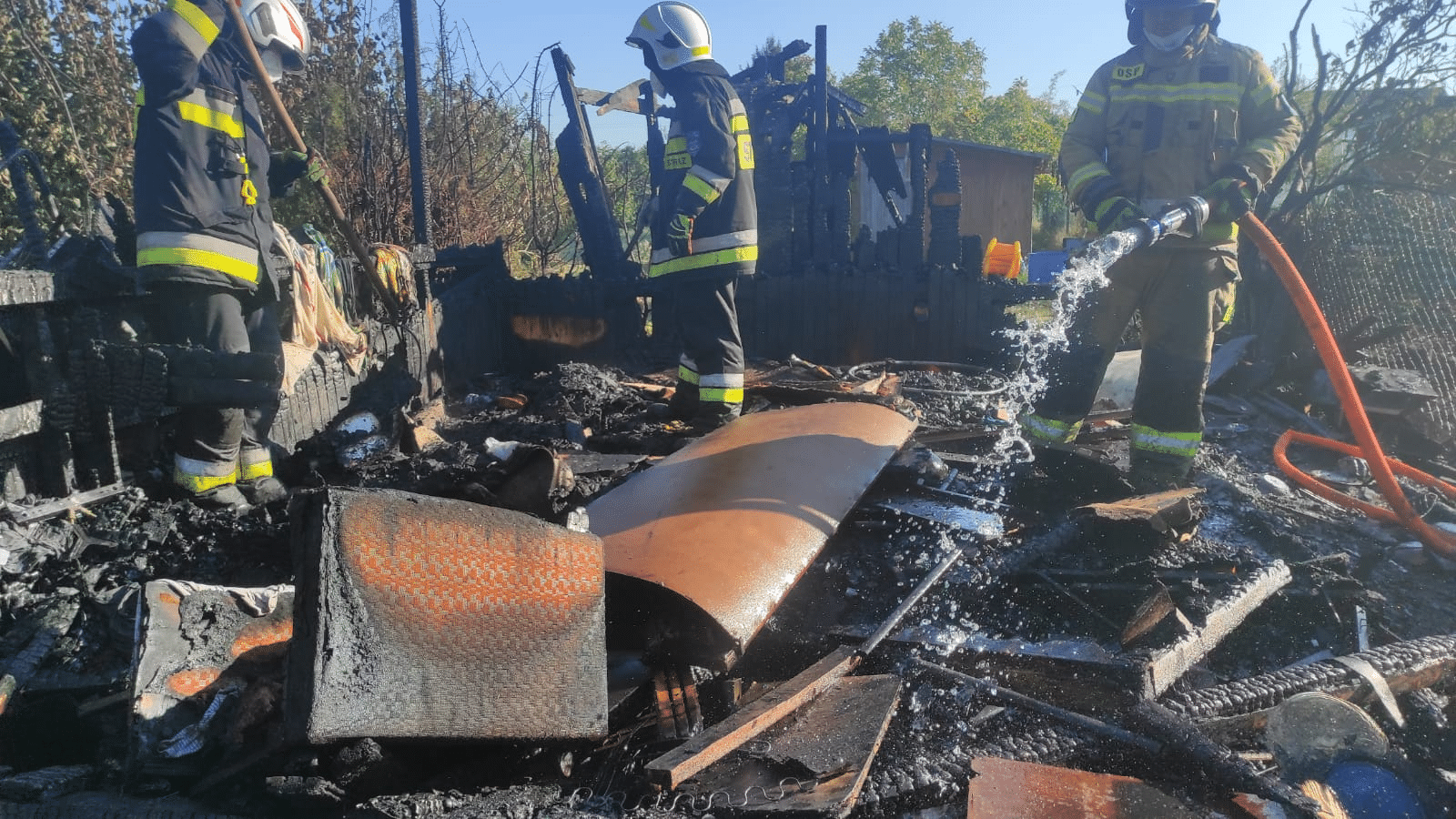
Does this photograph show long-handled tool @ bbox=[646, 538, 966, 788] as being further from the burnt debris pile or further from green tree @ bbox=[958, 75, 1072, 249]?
green tree @ bbox=[958, 75, 1072, 249]

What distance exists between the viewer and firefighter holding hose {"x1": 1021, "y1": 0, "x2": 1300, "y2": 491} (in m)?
3.77

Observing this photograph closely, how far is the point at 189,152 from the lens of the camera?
3.45 meters

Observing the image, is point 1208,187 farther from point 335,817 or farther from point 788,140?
point 788,140

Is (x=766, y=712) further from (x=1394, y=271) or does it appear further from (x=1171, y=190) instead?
(x=1394, y=271)

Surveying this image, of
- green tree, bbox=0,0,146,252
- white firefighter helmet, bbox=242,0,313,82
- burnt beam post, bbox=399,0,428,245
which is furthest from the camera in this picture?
burnt beam post, bbox=399,0,428,245

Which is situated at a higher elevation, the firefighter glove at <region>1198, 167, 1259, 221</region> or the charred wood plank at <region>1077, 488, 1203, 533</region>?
the firefighter glove at <region>1198, 167, 1259, 221</region>

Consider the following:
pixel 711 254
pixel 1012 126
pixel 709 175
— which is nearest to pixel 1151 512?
pixel 711 254

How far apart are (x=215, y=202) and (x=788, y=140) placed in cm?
673

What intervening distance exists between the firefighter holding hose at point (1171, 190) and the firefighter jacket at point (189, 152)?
379 cm

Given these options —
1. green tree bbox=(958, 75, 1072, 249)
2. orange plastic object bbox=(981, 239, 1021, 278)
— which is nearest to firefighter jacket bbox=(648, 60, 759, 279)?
orange plastic object bbox=(981, 239, 1021, 278)

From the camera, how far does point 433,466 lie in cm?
368

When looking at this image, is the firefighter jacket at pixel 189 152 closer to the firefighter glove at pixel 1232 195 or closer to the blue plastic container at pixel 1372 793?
the blue plastic container at pixel 1372 793

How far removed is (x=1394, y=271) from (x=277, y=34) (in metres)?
7.81

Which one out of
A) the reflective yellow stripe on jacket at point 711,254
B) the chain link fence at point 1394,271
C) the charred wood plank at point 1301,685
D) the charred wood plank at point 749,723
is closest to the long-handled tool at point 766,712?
the charred wood plank at point 749,723
